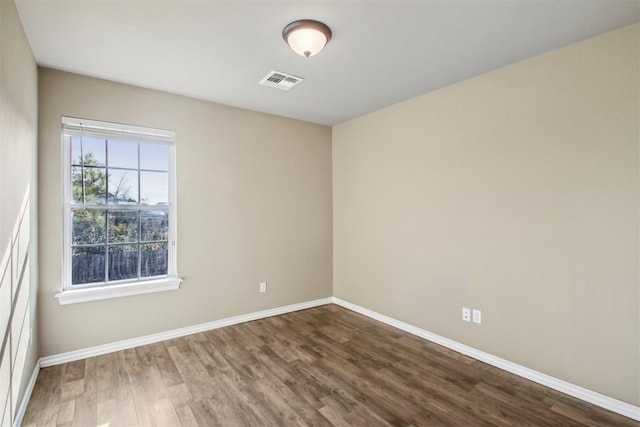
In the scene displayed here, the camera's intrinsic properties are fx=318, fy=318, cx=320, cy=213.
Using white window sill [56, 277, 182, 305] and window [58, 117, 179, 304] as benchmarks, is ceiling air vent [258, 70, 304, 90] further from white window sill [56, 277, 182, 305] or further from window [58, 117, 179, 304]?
white window sill [56, 277, 182, 305]

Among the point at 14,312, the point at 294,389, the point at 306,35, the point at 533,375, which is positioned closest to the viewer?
the point at 14,312

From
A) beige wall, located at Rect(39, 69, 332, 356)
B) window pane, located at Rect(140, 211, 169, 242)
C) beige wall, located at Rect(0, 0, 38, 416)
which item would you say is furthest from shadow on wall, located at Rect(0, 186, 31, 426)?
window pane, located at Rect(140, 211, 169, 242)

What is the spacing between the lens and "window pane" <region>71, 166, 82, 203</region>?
113 inches

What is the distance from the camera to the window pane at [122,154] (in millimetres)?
3049

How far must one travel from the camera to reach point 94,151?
117 inches

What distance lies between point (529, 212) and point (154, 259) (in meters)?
3.52

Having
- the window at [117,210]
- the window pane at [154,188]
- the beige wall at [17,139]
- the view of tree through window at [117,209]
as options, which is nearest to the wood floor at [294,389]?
the beige wall at [17,139]

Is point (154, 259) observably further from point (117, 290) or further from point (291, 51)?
point (291, 51)

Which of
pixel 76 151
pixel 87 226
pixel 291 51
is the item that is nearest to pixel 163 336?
pixel 87 226

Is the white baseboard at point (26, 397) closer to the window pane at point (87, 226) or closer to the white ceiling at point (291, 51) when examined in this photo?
the window pane at point (87, 226)

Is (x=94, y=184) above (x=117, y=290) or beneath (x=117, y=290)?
above

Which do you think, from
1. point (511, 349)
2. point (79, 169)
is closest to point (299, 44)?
point (79, 169)

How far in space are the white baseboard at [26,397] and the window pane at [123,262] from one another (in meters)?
0.86

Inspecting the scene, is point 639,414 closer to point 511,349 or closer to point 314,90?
point 511,349
